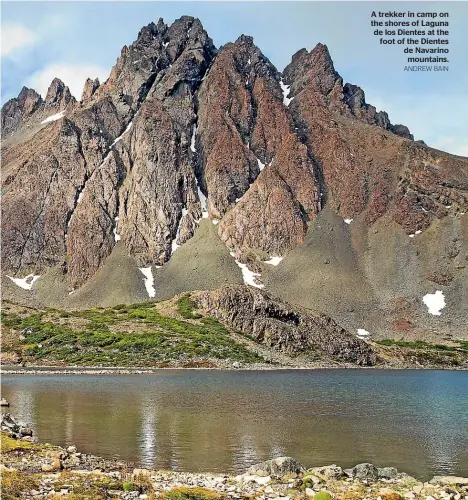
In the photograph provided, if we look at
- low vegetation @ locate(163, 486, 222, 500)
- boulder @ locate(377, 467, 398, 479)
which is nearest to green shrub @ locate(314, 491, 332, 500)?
low vegetation @ locate(163, 486, 222, 500)

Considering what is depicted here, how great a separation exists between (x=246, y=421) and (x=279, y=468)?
19.5 m

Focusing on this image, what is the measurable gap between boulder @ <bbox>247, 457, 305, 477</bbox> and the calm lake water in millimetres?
2571

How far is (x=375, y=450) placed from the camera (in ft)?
122

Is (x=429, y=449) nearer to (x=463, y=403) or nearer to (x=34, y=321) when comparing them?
(x=463, y=403)

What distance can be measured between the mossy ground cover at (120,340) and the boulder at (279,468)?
90719 millimetres

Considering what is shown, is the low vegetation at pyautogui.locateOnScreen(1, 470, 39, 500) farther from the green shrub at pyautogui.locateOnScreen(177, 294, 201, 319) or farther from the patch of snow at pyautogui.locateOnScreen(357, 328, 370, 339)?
the patch of snow at pyautogui.locateOnScreen(357, 328, 370, 339)

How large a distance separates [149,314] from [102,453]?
115250 mm

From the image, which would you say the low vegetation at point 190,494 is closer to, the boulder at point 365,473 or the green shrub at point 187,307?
the boulder at point 365,473

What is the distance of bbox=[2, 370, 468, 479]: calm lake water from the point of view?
34.5 meters

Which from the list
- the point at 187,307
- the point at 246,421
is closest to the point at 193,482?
the point at 246,421

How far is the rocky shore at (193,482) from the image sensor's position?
22.2 metres

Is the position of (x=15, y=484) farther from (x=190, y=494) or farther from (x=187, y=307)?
(x=187, y=307)

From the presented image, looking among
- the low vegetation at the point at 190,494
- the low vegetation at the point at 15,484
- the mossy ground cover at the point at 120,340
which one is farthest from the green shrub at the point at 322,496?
the mossy ground cover at the point at 120,340

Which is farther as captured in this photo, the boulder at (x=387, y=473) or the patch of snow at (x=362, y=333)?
the patch of snow at (x=362, y=333)
